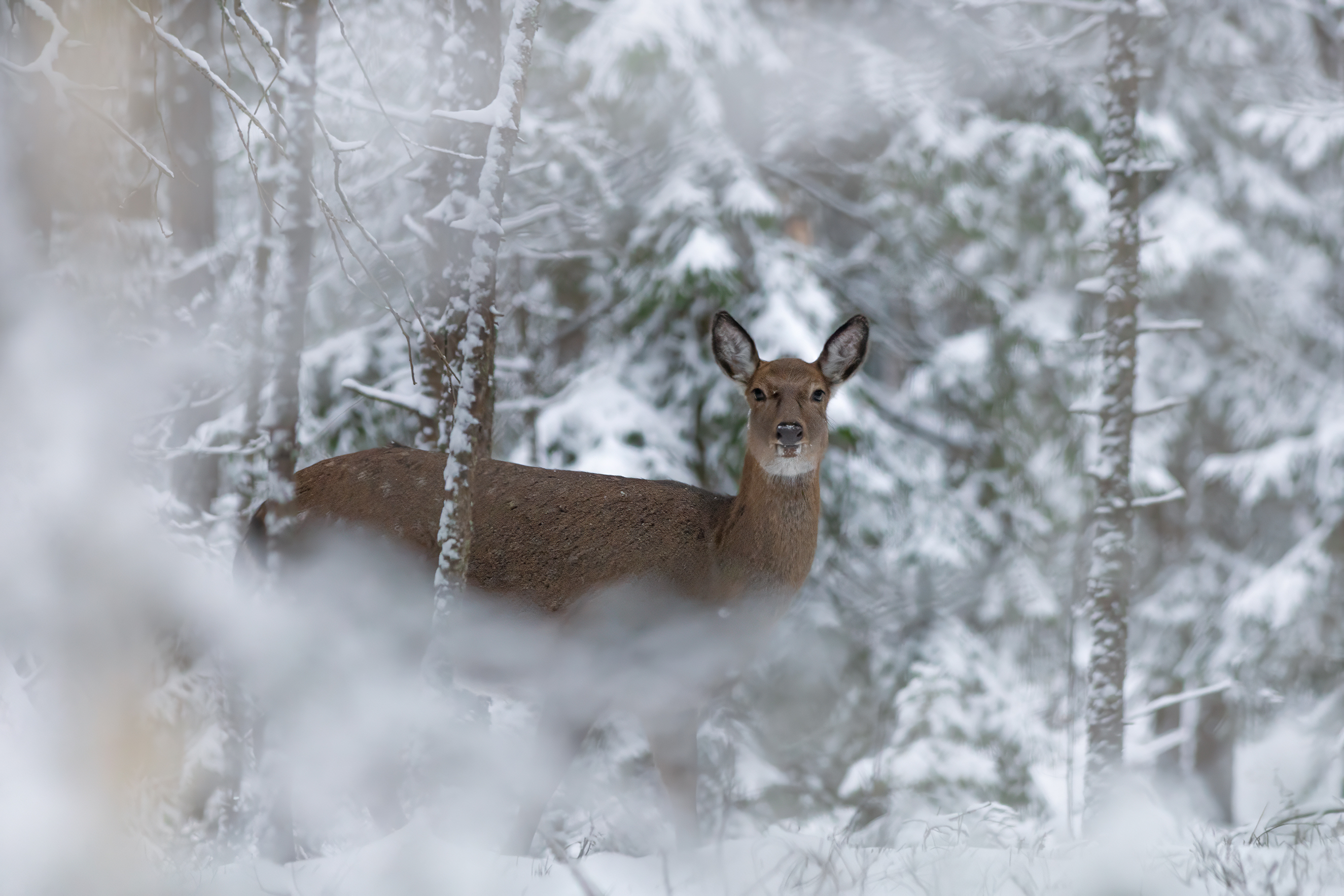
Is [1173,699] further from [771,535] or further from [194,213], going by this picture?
[194,213]

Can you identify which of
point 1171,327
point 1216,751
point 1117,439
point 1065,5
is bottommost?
point 1216,751

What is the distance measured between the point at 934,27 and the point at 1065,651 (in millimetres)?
7582

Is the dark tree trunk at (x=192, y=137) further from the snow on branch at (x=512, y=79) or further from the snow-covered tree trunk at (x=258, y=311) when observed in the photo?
the snow on branch at (x=512, y=79)

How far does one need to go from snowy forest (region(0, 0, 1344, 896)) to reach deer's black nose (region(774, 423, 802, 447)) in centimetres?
84

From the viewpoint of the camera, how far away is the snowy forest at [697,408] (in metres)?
5.06

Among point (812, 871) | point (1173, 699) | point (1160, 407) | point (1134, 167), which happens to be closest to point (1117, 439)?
point (1160, 407)

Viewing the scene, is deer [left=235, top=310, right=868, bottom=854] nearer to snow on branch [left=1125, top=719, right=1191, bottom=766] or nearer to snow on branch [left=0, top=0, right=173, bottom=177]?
snow on branch [left=0, top=0, right=173, bottom=177]

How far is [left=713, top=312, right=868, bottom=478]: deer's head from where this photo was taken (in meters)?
6.16

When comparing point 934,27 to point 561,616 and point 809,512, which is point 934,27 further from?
point 561,616

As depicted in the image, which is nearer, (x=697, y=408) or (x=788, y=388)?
(x=788, y=388)

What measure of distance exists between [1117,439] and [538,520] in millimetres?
3979

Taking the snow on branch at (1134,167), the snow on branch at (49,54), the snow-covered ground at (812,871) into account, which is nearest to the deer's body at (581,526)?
the snow-covered ground at (812,871)

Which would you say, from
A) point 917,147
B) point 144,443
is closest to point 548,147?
point 917,147

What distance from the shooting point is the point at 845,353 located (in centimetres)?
666
